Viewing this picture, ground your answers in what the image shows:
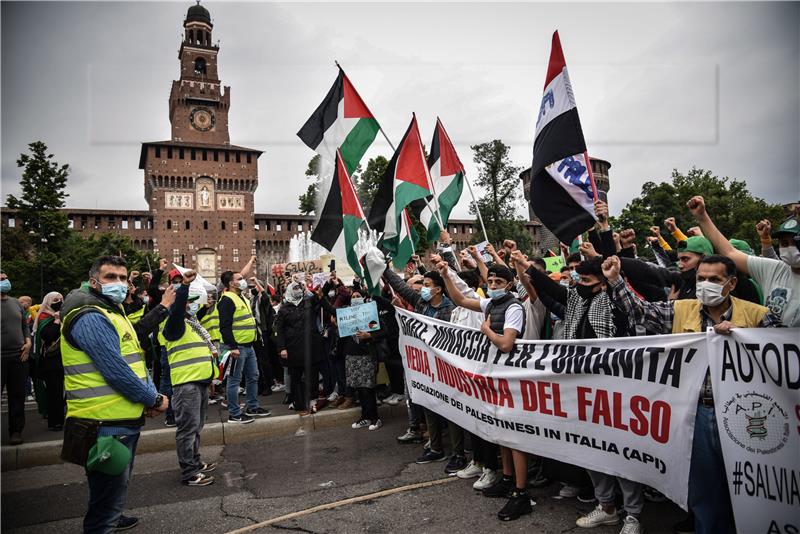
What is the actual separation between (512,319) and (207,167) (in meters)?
59.7

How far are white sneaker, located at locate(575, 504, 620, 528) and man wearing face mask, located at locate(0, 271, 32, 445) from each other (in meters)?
6.52

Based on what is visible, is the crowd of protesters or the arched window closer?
the crowd of protesters

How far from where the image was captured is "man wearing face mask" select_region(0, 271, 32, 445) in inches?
266

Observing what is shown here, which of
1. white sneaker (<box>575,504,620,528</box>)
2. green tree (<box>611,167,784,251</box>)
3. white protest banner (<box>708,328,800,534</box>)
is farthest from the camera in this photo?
green tree (<box>611,167,784,251</box>)

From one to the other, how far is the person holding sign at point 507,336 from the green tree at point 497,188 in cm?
4398

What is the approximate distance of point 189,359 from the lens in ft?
17.6

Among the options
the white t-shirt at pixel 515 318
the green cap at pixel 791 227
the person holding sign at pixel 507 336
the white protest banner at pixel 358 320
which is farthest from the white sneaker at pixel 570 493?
the white protest banner at pixel 358 320

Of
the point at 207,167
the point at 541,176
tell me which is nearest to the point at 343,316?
the point at 541,176

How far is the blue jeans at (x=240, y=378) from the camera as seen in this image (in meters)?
7.02

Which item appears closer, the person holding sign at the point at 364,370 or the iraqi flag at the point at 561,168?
the iraqi flag at the point at 561,168

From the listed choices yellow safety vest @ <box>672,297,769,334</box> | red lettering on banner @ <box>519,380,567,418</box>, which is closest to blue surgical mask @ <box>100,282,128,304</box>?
red lettering on banner @ <box>519,380,567,418</box>

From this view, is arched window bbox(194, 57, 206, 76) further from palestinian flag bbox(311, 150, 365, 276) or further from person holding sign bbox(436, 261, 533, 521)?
person holding sign bbox(436, 261, 533, 521)

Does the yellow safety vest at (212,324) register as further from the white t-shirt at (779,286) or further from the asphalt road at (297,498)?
the white t-shirt at (779,286)

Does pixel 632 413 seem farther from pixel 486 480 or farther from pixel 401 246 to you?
pixel 401 246
